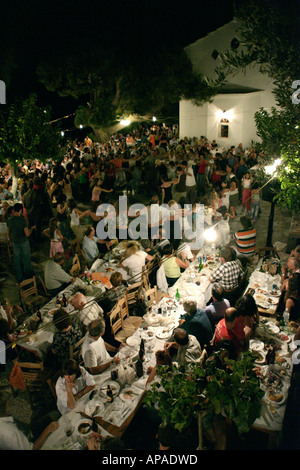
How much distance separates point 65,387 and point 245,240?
4789mm

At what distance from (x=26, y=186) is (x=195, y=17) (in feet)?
66.3

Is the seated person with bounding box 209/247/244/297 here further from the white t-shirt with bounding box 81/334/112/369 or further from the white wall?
the white wall

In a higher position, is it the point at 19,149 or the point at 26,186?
the point at 19,149

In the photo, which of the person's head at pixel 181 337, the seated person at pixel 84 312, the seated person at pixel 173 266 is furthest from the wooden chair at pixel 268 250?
the seated person at pixel 84 312

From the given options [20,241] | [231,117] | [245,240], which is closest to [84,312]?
[20,241]

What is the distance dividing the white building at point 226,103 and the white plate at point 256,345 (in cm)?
1593

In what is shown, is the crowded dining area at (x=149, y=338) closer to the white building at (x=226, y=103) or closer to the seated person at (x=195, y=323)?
the seated person at (x=195, y=323)

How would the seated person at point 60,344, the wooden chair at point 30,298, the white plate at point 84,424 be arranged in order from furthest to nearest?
the wooden chair at point 30,298 → the seated person at point 60,344 → the white plate at point 84,424

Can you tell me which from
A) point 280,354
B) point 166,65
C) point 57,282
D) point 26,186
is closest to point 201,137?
point 166,65

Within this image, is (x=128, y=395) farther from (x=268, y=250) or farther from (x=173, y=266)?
(x=268, y=250)

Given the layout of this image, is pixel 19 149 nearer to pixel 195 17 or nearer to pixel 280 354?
pixel 280 354

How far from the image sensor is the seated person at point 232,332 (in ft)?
16.9

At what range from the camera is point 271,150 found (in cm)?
714
